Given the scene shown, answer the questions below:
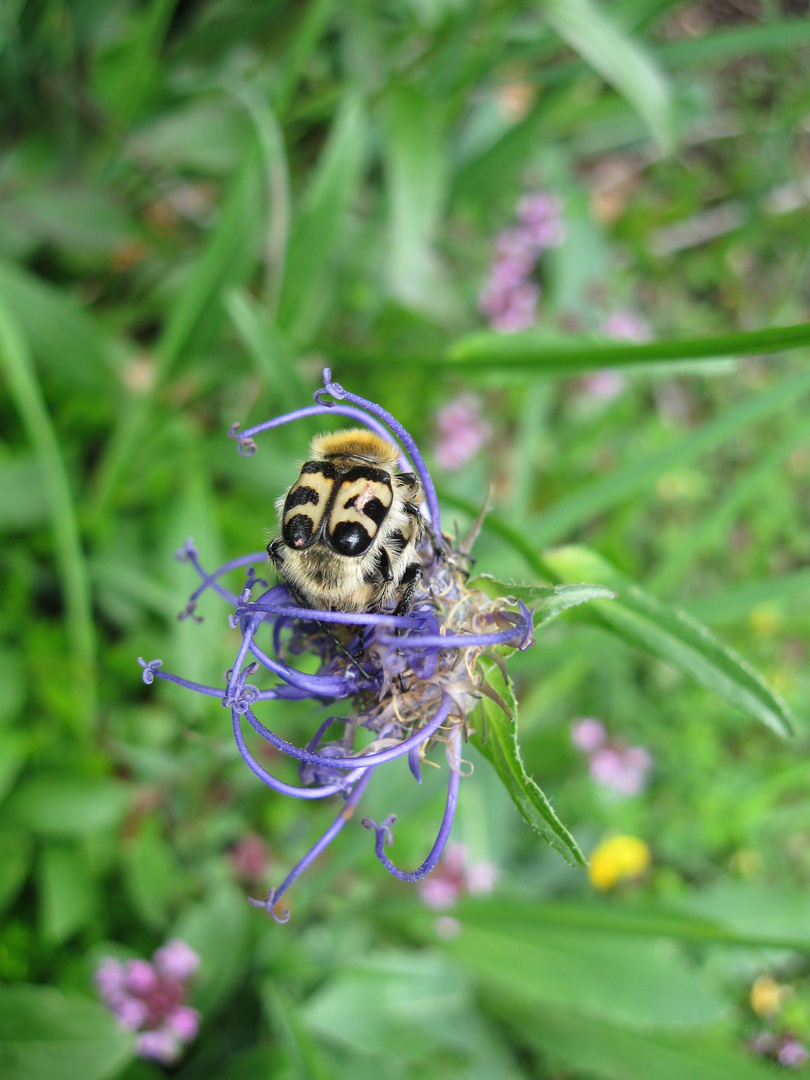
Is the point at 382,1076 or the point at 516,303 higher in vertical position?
the point at 516,303

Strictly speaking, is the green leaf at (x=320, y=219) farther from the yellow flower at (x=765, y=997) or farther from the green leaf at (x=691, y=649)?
the yellow flower at (x=765, y=997)

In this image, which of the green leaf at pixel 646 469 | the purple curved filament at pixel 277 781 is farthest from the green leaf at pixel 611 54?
the purple curved filament at pixel 277 781

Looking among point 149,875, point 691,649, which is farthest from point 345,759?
point 149,875

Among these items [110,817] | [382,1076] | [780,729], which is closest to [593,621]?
[780,729]

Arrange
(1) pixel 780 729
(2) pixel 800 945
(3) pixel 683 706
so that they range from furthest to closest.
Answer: (3) pixel 683 706 → (2) pixel 800 945 → (1) pixel 780 729

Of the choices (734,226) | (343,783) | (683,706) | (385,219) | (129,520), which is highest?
(734,226)

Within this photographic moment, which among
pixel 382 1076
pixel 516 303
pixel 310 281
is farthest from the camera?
pixel 516 303

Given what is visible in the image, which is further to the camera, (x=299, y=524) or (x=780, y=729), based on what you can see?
(x=780, y=729)

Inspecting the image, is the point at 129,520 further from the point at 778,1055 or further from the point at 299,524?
the point at 778,1055
